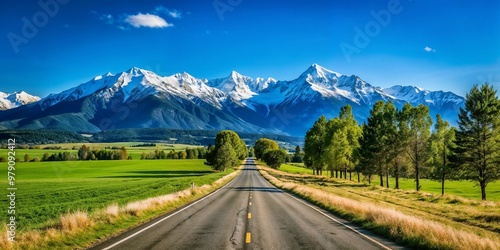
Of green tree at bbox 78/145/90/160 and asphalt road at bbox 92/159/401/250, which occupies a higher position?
green tree at bbox 78/145/90/160

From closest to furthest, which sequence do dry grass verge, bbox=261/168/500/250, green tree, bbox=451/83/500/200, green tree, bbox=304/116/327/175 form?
dry grass verge, bbox=261/168/500/250 < green tree, bbox=451/83/500/200 < green tree, bbox=304/116/327/175

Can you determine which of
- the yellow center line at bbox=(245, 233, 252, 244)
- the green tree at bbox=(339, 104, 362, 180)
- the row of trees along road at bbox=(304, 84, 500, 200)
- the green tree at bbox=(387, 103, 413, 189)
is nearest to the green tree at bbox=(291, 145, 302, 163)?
the row of trees along road at bbox=(304, 84, 500, 200)

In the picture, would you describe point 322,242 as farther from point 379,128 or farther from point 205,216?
point 379,128

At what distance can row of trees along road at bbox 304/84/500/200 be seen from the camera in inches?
1427

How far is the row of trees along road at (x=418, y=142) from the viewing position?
1427 inches

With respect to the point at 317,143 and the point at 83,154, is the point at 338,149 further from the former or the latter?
the point at 83,154

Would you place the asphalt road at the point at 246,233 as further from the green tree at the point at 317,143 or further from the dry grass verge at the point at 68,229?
the green tree at the point at 317,143

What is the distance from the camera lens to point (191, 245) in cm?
1195

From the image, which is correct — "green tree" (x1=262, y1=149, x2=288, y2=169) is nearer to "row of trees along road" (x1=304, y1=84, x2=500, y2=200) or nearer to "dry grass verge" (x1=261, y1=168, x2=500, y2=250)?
"row of trees along road" (x1=304, y1=84, x2=500, y2=200)

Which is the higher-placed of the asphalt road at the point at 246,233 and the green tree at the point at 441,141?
the green tree at the point at 441,141

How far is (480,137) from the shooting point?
36438 mm

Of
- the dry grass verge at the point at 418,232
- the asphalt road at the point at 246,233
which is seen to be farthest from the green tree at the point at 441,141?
the asphalt road at the point at 246,233

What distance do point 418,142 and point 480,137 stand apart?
1050 cm

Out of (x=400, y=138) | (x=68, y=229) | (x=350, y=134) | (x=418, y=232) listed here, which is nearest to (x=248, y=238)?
(x=418, y=232)
